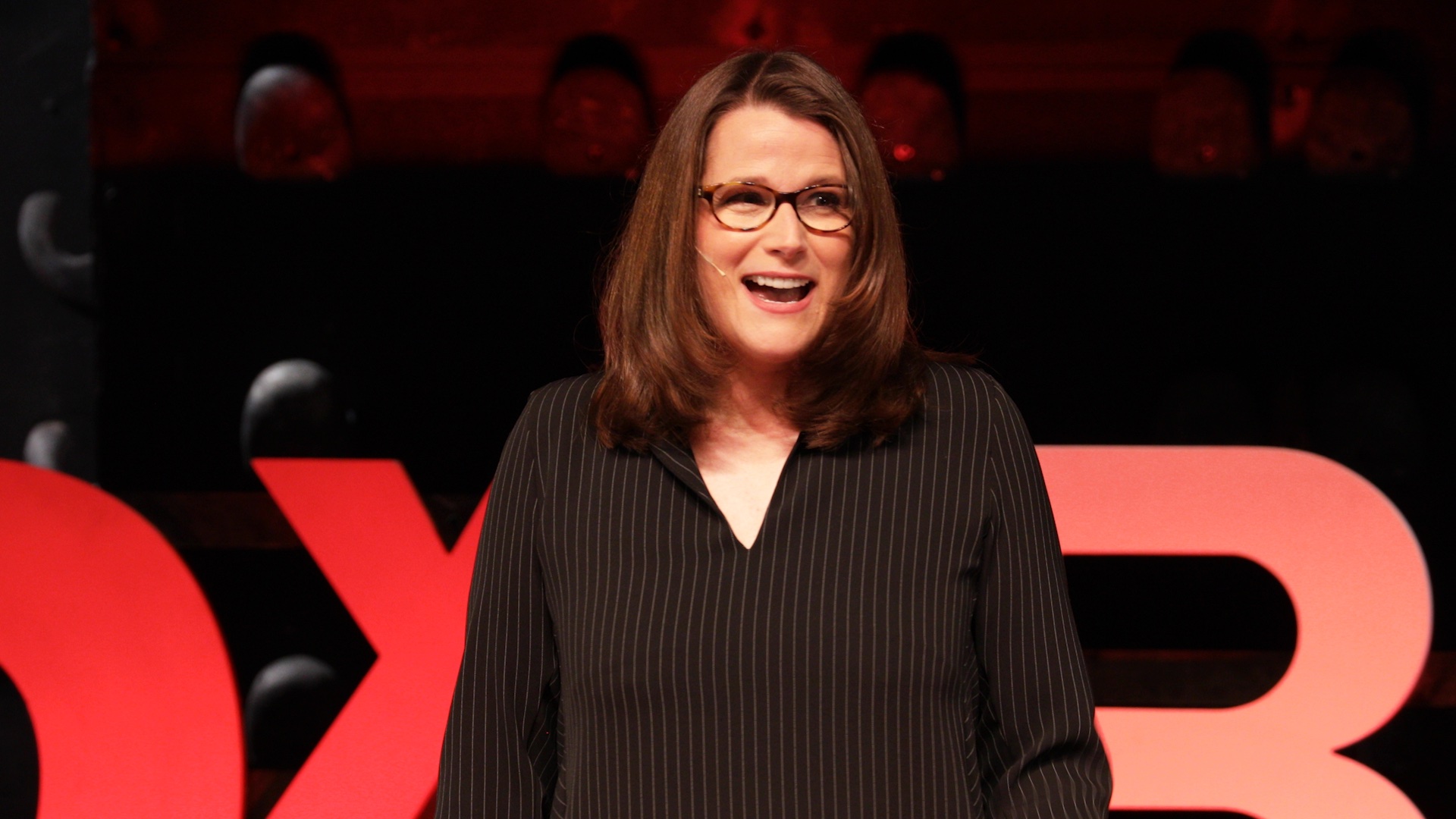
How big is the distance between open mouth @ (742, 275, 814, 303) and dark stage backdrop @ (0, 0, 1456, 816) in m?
1.11

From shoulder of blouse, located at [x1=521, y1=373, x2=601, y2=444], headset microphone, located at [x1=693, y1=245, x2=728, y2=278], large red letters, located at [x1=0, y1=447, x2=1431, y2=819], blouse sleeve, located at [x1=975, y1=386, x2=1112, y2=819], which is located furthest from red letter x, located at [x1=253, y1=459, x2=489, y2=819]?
blouse sleeve, located at [x1=975, y1=386, x2=1112, y2=819]

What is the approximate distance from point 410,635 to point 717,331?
1276 millimetres

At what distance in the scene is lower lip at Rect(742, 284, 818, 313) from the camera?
1.17 m

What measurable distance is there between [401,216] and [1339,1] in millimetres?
1768

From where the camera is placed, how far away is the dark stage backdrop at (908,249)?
230 centimetres

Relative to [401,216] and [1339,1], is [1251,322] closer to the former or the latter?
[1339,1]

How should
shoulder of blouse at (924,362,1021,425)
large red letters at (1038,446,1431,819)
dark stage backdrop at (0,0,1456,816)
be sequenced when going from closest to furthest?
1. shoulder of blouse at (924,362,1021,425)
2. large red letters at (1038,446,1431,819)
3. dark stage backdrop at (0,0,1456,816)

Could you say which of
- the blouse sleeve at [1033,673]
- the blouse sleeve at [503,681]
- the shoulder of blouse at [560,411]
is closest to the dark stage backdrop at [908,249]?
the shoulder of blouse at [560,411]

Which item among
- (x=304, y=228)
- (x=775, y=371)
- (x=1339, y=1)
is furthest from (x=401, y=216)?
(x=1339, y=1)

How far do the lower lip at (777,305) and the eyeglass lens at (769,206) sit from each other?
0.06 m

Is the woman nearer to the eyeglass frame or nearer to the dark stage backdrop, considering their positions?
the eyeglass frame

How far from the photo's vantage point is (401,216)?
7.87 ft

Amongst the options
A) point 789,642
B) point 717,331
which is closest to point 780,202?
point 717,331

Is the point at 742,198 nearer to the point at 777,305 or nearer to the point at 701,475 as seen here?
the point at 777,305
